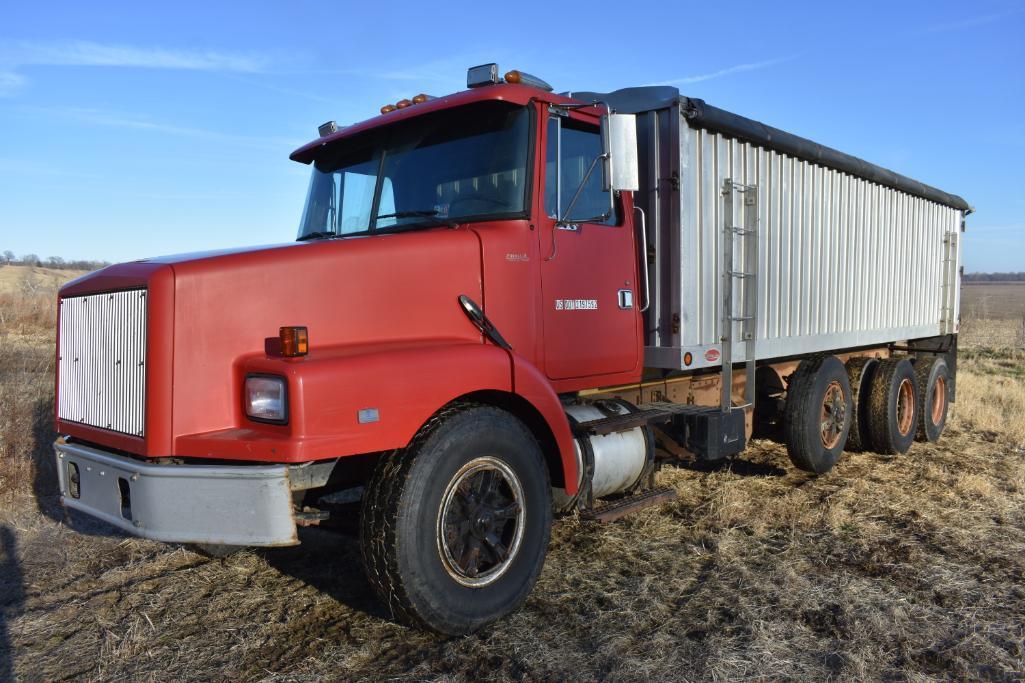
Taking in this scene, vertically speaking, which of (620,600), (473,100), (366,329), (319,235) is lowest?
(620,600)

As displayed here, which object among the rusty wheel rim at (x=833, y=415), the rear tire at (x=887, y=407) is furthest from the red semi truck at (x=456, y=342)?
the rear tire at (x=887, y=407)

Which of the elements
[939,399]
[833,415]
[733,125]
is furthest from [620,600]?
[939,399]

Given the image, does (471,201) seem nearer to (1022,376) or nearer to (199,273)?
(199,273)

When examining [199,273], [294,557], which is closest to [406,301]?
[199,273]

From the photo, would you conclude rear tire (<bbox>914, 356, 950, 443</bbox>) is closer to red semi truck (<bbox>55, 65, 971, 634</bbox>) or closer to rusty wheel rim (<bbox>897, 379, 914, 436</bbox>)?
rusty wheel rim (<bbox>897, 379, 914, 436</bbox>)

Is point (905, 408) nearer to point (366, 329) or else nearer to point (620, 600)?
point (620, 600)

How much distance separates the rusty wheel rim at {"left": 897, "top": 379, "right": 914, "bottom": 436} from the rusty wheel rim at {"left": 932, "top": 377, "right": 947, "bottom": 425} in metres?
0.77

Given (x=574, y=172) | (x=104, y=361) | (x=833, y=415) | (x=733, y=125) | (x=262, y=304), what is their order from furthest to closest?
(x=833, y=415)
(x=733, y=125)
(x=574, y=172)
(x=104, y=361)
(x=262, y=304)

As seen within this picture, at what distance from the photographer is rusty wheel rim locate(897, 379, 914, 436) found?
345 inches

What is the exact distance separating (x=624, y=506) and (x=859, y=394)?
4542mm

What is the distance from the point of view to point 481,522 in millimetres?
3842

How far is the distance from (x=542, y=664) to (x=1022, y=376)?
15696mm

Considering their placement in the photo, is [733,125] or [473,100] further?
[733,125]

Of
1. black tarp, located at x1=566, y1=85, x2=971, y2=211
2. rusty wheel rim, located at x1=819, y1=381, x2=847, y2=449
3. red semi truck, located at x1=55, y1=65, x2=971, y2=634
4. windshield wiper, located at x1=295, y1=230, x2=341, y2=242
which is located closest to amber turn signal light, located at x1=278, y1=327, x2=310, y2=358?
red semi truck, located at x1=55, y1=65, x2=971, y2=634
